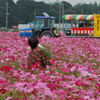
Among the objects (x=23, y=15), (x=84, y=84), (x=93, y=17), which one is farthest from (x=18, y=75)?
(x=23, y=15)

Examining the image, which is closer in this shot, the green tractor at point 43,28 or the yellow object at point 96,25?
the green tractor at point 43,28

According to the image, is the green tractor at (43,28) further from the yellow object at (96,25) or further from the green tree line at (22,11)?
the green tree line at (22,11)

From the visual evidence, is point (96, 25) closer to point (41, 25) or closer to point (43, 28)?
point (43, 28)

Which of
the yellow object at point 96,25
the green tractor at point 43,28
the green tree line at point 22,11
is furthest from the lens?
the green tree line at point 22,11

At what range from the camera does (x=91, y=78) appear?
155 inches

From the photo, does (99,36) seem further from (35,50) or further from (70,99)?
(70,99)


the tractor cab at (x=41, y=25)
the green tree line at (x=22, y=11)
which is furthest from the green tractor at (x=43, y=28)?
the green tree line at (x=22, y=11)

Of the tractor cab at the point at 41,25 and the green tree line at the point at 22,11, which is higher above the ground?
the green tree line at the point at 22,11

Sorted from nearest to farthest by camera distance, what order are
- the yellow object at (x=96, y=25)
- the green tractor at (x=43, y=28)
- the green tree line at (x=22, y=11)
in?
1. the green tractor at (x=43, y=28)
2. the yellow object at (x=96, y=25)
3. the green tree line at (x=22, y=11)

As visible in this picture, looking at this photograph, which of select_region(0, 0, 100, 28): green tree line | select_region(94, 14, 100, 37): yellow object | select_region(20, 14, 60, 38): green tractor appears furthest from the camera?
select_region(0, 0, 100, 28): green tree line

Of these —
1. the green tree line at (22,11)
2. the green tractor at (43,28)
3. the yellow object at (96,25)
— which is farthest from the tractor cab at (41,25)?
the green tree line at (22,11)

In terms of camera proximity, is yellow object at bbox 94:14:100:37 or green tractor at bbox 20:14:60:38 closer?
green tractor at bbox 20:14:60:38

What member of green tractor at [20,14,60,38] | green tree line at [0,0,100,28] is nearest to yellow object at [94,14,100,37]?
green tractor at [20,14,60,38]

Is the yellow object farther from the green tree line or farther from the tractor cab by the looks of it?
the green tree line
